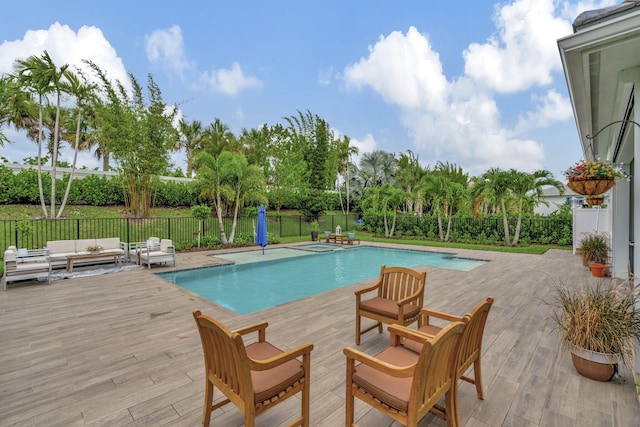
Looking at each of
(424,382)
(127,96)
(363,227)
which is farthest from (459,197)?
(127,96)

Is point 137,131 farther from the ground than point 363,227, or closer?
farther from the ground

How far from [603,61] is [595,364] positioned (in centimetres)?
263

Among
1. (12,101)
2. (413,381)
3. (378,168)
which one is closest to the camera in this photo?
(413,381)

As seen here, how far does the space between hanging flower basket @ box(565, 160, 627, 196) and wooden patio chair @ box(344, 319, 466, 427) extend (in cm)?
286

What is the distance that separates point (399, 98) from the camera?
15.1m

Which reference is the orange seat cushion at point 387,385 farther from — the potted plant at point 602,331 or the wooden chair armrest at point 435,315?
the potted plant at point 602,331

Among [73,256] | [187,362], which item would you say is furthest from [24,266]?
[187,362]

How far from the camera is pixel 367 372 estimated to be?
1949mm

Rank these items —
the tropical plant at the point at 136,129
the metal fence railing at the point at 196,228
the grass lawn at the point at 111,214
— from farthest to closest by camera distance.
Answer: the grass lawn at the point at 111,214 < the tropical plant at the point at 136,129 < the metal fence railing at the point at 196,228

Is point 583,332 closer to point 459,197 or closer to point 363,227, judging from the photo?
point 459,197

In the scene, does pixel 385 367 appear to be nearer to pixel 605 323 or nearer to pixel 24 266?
pixel 605 323

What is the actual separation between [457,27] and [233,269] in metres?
12.7

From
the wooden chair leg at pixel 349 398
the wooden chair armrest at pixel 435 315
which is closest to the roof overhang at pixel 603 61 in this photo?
the wooden chair armrest at pixel 435 315

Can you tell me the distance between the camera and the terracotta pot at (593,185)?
3.28m
